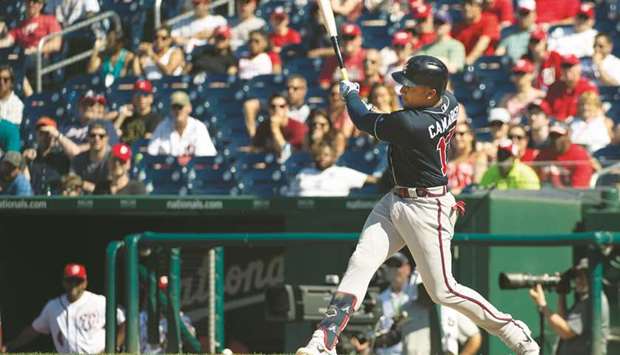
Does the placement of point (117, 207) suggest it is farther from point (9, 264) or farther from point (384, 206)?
point (384, 206)

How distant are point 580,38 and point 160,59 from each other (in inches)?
163

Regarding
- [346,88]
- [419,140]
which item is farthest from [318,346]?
[346,88]

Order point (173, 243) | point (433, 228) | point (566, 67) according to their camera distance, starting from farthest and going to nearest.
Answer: point (566, 67)
point (173, 243)
point (433, 228)

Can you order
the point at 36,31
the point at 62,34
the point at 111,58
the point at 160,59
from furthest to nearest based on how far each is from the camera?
the point at 36,31 < the point at 62,34 < the point at 111,58 < the point at 160,59

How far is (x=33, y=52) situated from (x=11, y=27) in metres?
0.95

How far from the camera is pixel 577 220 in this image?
9.59 metres

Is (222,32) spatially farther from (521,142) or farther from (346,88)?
(346,88)

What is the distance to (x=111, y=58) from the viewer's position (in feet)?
47.7

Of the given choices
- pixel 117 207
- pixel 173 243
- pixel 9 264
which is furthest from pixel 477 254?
pixel 9 264

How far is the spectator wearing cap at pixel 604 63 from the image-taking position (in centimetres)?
1184

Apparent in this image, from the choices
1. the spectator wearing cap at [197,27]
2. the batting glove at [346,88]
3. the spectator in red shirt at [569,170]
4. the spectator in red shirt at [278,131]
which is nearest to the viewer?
the batting glove at [346,88]

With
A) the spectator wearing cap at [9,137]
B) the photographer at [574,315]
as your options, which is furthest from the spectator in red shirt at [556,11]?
the photographer at [574,315]

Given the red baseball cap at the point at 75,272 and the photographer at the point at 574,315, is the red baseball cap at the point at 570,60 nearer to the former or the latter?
the photographer at the point at 574,315

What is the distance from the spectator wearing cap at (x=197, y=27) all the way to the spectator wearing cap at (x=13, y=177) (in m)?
2.78
